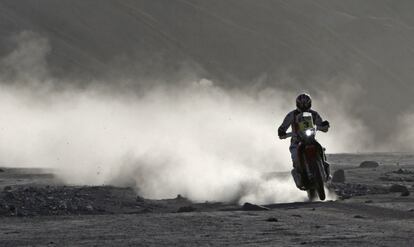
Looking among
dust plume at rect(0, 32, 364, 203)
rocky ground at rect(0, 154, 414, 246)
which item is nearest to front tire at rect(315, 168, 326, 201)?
rocky ground at rect(0, 154, 414, 246)

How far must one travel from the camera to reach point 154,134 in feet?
120

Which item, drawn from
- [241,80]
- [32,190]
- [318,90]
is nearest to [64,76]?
[241,80]

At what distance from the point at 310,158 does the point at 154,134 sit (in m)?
19.1

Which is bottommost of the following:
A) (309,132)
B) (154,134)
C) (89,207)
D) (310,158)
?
(89,207)

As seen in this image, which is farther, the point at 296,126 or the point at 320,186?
the point at 296,126

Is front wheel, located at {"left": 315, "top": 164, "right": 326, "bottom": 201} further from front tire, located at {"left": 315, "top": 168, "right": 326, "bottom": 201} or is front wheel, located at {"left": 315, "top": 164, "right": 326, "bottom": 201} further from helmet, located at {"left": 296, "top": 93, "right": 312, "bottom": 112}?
helmet, located at {"left": 296, "top": 93, "right": 312, "bottom": 112}

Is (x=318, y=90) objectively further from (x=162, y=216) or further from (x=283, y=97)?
(x=162, y=216)

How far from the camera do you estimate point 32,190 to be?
19453 mm

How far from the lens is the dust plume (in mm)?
23953

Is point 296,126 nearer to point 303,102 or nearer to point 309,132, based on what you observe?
point 309,132

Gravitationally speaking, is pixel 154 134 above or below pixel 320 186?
above

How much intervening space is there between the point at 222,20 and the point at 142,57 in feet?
45.1

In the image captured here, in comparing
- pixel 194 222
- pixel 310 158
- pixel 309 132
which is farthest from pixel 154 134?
pixel 194 222

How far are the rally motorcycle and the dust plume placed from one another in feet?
5.93
